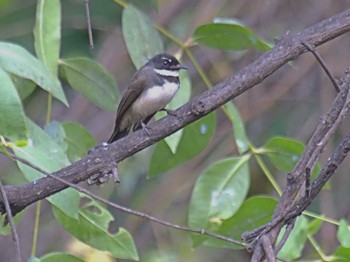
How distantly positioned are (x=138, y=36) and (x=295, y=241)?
2.37 ft

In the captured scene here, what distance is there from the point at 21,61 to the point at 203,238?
829 mm

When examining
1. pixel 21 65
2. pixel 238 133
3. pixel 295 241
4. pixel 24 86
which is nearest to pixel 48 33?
pixel 24 86

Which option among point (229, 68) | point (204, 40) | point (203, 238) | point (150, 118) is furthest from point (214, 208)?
point (229, 68)

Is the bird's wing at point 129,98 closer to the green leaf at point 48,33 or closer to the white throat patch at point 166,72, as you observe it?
the white throat patch at point 166,72

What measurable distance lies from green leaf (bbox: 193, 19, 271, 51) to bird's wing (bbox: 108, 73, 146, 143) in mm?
701

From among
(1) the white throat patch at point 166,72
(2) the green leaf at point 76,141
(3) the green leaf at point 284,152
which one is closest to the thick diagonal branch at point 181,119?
(3) the green leaf at point 284,152

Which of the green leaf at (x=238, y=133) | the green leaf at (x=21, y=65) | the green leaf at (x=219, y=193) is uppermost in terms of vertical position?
the green leaf at (x=238, y=133)

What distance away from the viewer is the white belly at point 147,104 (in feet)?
10.5

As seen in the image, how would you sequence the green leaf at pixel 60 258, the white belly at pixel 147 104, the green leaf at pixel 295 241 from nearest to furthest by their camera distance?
the green leaf at pixel 60 258 < the green leaf at pixel 295 241 < the white belly at pixel 147 104

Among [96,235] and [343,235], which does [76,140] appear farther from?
[343,235]

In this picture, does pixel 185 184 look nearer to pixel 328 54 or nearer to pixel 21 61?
pixel 328 54

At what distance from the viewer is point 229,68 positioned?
5.27 m

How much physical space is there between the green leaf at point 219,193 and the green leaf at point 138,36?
0.38 m

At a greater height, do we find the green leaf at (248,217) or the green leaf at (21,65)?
the green leaf at (21,65)
